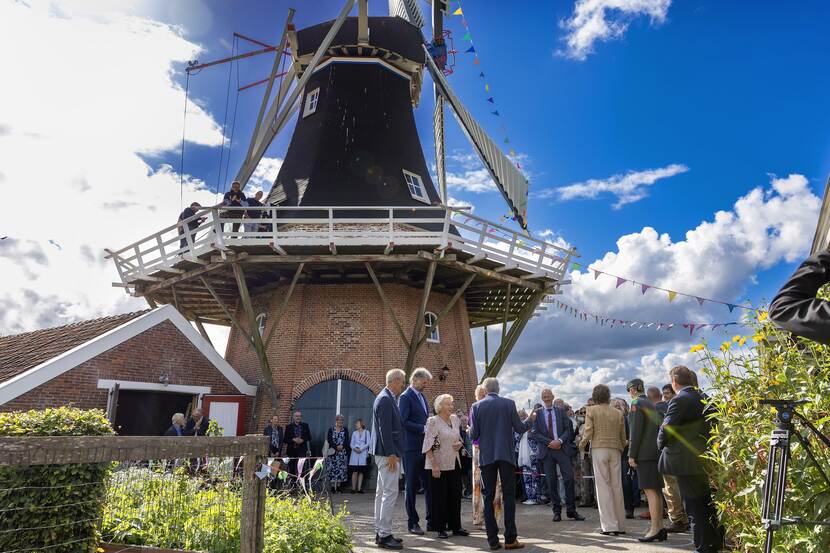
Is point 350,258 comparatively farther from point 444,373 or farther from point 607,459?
point 607,459

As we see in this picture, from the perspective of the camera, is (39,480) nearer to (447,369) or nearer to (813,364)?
(813,364)

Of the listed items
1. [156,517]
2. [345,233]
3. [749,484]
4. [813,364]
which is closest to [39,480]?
[156,517]

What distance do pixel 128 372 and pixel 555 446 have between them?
25.0 ft

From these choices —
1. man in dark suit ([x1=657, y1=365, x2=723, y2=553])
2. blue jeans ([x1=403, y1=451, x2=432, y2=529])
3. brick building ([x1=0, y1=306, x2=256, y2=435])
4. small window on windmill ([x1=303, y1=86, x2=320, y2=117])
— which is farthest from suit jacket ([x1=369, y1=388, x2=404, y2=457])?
small window on windmill ([x1=303, y1=86, x2=320, y2=117])

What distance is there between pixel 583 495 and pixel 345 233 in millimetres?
6560

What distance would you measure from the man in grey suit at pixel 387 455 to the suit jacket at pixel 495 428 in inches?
31.3

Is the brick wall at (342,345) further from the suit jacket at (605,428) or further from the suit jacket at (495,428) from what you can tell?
the suit jacket at (495,428)

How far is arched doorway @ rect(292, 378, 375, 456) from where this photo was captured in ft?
43.9

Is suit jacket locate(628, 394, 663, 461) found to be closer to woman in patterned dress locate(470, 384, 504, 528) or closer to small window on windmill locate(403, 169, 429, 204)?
woman in patterned dress locate(470, 384, 504, 528)

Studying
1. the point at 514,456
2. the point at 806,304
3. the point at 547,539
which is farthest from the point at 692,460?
the point at 806,304

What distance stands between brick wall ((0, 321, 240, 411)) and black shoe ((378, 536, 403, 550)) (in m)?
5.52

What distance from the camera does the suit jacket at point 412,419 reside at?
6.74 metres

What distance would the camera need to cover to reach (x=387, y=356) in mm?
13773

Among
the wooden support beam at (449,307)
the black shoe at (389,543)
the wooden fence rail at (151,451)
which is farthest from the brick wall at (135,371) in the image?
the wooden fence rail at (151,451)
